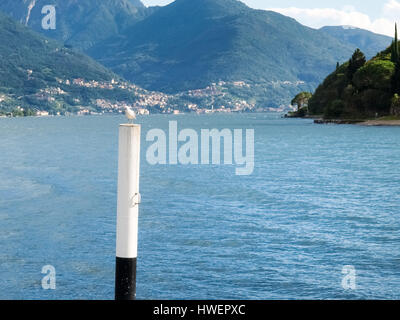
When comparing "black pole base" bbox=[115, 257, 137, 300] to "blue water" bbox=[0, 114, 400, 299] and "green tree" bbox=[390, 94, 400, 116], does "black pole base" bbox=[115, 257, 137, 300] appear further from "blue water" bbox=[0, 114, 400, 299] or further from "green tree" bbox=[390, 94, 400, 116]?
"green tree" bbox=[390, 94, 400, 116]

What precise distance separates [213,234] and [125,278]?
20.6m

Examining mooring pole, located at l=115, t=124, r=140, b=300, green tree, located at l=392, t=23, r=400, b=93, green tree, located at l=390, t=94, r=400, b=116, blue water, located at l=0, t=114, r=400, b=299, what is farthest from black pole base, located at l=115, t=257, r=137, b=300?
green tree, located at l=392, t=23, r=400, b=93

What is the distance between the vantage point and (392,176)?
68438 millimetres

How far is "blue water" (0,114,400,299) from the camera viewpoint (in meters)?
26.5

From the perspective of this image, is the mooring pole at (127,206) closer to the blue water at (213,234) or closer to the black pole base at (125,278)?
the black pole base at (125,278)

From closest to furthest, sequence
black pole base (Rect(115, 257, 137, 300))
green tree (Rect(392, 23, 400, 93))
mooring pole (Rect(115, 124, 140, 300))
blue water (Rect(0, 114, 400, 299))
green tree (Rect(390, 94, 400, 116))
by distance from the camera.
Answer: mooring pole (Rect(115, 124, 140, 300))
black pole base (Rect(115, 257, 137, 300))
blue water (Rect(0, 114, 400, 299))
green tree (Rect(390, 94, 400, 116))
green tree (Rect(392, 23, 400, 93))

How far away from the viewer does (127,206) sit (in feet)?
51.6

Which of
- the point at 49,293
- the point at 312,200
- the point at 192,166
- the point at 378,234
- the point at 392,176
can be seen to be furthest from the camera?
the point at 192,166

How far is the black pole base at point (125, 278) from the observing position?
16234 mm

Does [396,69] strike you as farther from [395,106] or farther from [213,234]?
[213,234]

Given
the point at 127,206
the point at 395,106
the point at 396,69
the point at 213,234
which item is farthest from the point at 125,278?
the point at 396,69
